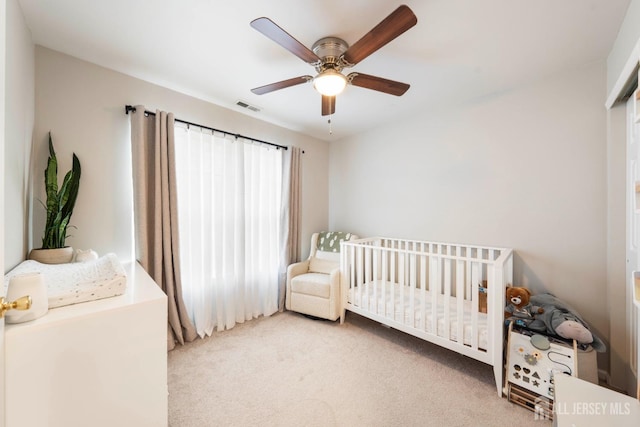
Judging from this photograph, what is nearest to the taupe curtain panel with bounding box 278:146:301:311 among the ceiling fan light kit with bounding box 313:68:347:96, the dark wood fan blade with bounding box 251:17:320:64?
the ceiling fan light kit with bounding box 313:68:347:96

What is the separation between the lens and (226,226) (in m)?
2.64

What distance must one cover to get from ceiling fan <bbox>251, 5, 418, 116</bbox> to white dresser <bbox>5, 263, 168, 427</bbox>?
1429 mm

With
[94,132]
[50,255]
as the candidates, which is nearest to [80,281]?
[50,255]

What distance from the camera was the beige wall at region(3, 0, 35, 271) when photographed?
1.17 m

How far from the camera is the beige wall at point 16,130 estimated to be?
45.9 inches

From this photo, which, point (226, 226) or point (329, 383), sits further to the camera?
point (226, 226)

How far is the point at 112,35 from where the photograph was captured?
5.33 feet

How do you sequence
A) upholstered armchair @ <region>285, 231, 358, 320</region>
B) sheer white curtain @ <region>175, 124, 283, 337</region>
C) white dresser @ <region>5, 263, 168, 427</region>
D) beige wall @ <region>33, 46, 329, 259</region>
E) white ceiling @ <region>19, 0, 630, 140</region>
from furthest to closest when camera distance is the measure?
upholstered armchair @ <region>285, 231, 358, 320</region> < sheer white curtain @ <region>175, 124, 283, 337</region> < beige wall @ <region>33, 46, 329, 259</region> < white ceiling @ <region>19, 0, 630, 140</region> < white dresser @ <region>5, 263, 168, 427</region>

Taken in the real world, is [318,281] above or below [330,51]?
below

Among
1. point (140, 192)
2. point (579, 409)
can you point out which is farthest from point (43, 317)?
point (579, 409)

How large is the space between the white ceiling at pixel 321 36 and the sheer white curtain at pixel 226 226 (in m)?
0.57

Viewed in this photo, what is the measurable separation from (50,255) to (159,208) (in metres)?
0.73

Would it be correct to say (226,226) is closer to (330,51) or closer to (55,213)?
(55,213)

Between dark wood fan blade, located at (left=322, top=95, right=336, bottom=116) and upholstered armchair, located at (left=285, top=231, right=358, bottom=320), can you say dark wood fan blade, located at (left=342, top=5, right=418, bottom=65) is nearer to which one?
dark wood fan blade, located at (left=322, top=95, right=336, bottom=116)
